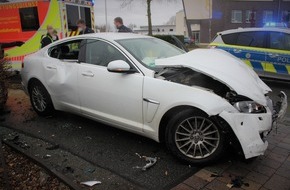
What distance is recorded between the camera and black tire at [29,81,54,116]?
5.39 metres

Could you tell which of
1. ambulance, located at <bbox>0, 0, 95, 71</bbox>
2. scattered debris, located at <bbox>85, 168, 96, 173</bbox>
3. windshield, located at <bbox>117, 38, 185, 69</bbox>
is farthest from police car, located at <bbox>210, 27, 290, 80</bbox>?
scattered debris, located at <bbox>85, 168, 96, 173</bbox>

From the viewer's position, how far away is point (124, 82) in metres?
4.07

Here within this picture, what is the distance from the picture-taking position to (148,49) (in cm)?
458

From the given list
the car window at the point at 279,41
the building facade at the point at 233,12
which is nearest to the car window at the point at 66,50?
the car window at the point at 279,41

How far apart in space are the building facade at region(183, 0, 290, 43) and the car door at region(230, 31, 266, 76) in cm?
3668

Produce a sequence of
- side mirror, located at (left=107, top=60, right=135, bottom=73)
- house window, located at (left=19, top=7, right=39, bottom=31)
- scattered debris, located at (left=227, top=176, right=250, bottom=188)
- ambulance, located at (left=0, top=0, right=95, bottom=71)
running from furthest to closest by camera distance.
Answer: house window, located at (left=19, top=7, right=39, bottom=31) < ambulance, located at (left=0, top=0, right=95, bottom=71) < side mirror, located at (left=107, top=60, right=135, bottom=73) < scattered debris, located at (left=227, top=176, right=250, bottom=188)

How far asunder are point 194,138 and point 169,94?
62 centimetres

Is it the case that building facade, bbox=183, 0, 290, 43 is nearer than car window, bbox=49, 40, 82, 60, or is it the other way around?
car window, bbox=49, 40, 82, 60

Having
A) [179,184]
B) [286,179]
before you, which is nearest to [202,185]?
[179,184]

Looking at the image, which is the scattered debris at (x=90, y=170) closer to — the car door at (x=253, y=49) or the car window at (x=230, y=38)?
the car door at (x=253, y=49)

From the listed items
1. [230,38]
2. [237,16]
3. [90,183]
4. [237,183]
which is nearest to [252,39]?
[230,38]

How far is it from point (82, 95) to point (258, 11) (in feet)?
153

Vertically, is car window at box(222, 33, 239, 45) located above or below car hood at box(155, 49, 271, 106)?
above

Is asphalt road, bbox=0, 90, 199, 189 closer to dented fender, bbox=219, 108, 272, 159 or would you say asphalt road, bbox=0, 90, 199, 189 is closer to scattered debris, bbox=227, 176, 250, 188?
scattered debris, bbox=227, 176, 250, 188
